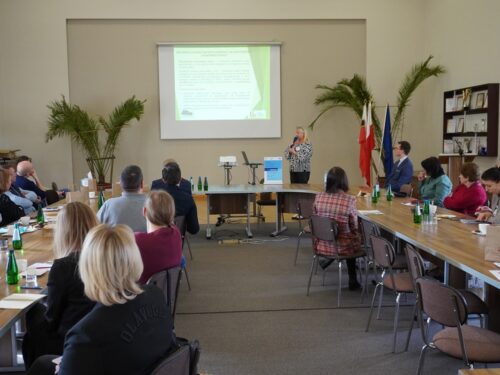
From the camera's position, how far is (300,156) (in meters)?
9.19

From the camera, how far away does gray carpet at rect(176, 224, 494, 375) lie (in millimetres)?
3689

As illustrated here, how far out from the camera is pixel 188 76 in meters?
11.4

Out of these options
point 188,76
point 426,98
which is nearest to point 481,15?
point 426,98

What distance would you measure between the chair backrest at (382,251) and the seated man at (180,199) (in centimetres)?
197

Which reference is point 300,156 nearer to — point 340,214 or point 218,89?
point 218,89

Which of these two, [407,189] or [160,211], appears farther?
[407,189]

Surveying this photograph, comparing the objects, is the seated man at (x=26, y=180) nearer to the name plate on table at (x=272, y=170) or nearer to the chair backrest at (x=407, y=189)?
the name plate on table at (x=272, y=170)

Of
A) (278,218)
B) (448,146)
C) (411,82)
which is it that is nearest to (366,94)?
(411,82)

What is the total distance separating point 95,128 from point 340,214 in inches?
283

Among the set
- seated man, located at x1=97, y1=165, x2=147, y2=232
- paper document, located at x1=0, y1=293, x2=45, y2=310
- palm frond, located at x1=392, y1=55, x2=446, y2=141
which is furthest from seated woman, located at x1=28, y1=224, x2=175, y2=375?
palm frond, located at x1=392, y1=55, x2=446, y2=141

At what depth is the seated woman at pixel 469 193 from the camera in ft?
18.2

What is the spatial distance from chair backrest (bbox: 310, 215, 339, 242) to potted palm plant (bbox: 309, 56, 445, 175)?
6.31m

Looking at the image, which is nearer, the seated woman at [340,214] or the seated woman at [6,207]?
the seated woman at [340,214]

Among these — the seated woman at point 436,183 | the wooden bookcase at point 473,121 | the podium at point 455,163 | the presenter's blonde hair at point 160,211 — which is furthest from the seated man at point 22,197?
the wooden bookcase at point 473,121
